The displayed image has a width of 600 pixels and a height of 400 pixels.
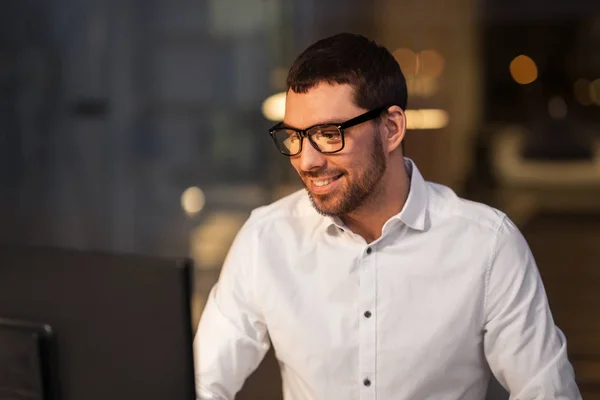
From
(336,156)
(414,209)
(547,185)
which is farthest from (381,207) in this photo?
(547,185)

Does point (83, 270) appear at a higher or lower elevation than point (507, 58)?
lower

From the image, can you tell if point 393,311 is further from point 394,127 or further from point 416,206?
point 394,127

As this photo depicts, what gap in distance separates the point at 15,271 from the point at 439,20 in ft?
12.0

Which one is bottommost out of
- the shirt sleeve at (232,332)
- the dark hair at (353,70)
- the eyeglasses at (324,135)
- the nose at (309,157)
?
the shirt sleeve at (232,332)

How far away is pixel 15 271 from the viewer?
3.38 ft

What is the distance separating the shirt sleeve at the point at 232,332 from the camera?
1.51 metres

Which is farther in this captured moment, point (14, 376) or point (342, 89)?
point (342, 89)

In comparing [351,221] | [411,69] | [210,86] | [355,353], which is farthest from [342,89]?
[210,86]

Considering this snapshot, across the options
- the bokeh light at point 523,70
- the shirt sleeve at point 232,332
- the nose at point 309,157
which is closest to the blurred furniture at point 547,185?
the bokeh light at point 523,70

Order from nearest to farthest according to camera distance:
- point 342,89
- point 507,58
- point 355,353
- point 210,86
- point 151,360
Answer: point 151,360, point 342,89, point 355,353, point 507,58, point 210,86

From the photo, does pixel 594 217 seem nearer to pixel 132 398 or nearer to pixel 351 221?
pixel 351 221

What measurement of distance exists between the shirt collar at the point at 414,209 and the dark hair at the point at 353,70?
0.16 metres

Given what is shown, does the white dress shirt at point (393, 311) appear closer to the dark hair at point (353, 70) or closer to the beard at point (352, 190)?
the beard at point (352, 190)

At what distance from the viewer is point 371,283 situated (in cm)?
157
